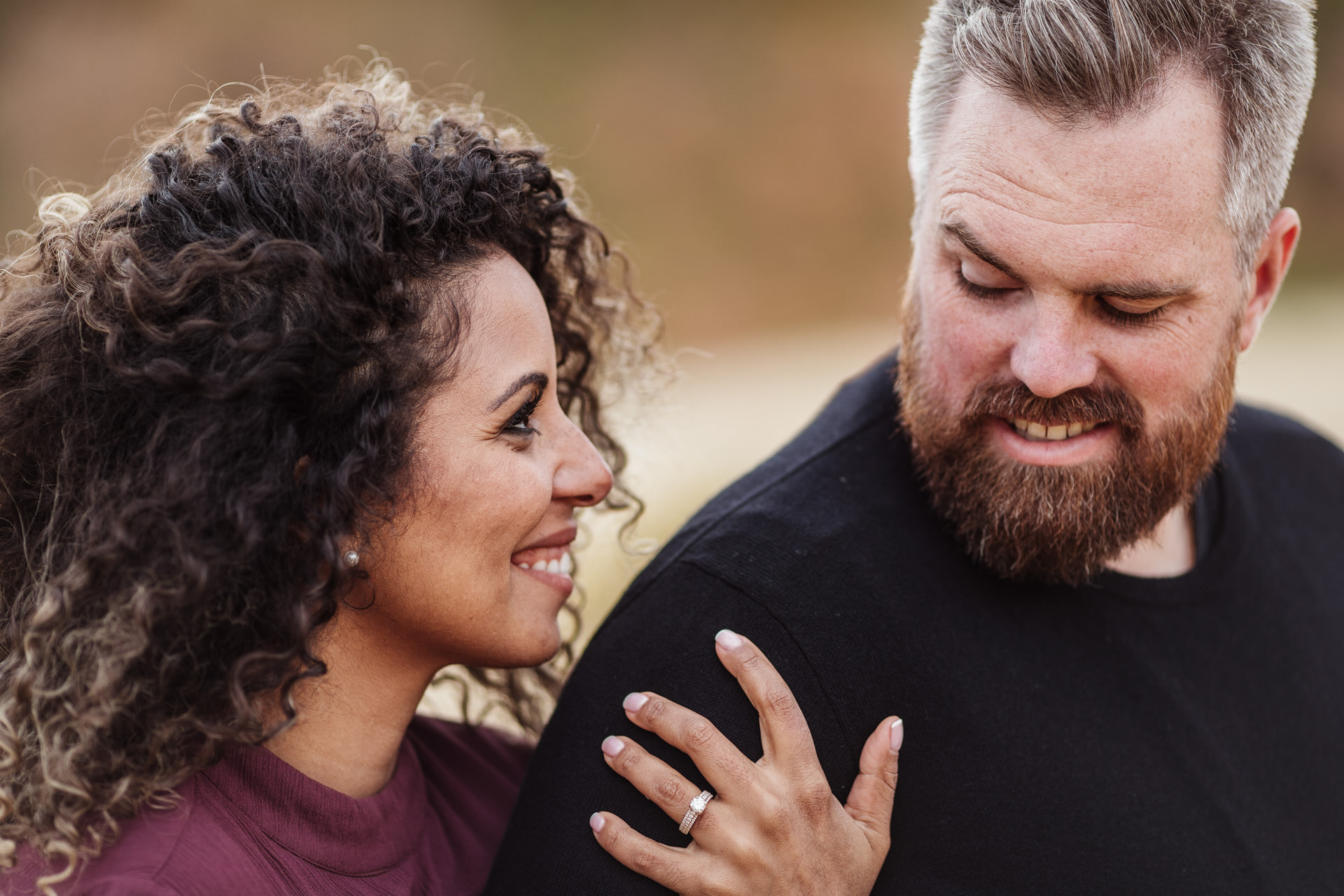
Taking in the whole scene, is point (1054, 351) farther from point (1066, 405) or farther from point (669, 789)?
point (669, 789)

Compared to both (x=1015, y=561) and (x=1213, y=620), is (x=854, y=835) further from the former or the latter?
(x=1213, y=620)

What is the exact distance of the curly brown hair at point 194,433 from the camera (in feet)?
5.22

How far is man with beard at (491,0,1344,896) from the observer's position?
1805 mm

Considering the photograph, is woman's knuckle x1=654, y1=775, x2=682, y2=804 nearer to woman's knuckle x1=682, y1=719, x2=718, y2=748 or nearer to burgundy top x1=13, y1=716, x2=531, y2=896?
woman's knuckle x1=682, y1=719, x2=718, y2=748

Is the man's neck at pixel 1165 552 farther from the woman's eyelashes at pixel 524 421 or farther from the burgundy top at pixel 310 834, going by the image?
the burgundy top at pixel 310 834

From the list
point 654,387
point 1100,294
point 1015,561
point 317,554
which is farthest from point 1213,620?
point 317,554

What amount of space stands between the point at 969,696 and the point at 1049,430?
0.51m

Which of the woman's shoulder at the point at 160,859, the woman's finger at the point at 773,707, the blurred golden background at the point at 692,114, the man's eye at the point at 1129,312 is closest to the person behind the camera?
the woman's shoulder at the point at 160,859

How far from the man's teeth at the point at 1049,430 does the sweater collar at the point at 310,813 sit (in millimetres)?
1297

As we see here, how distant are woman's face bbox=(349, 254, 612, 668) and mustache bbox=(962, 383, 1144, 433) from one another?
0.73 m

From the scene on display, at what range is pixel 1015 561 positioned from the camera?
2.04 m

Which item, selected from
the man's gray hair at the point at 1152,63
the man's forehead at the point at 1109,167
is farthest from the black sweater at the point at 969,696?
the man's gray hair at the point at 1152,63

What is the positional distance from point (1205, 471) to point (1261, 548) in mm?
346

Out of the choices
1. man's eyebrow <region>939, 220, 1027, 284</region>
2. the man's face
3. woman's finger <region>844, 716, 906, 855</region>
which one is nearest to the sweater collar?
woman's finger <region>844, 716, 906, 855</region>
